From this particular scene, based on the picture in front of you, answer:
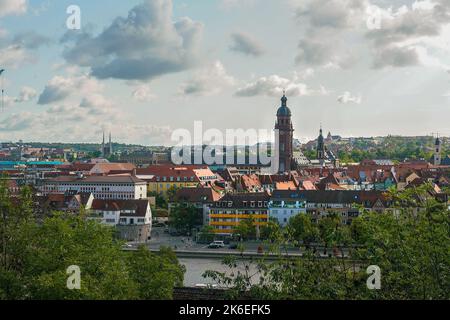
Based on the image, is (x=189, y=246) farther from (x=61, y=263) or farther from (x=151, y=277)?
(x=61, y=263)

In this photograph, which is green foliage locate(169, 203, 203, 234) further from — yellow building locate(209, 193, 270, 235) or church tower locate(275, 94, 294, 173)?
church tower locate(275, 94, 294, 173)

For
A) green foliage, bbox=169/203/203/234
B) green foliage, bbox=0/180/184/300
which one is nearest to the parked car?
green foliage, bbox=169/203/203/234

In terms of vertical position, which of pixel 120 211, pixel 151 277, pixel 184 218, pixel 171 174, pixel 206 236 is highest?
pixel 171 174

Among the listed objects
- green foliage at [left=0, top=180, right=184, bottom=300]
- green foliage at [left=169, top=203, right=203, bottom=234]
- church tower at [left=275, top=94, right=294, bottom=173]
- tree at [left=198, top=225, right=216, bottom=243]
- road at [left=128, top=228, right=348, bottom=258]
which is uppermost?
church tower at [left=275, top=94, right=294, bottom=173]

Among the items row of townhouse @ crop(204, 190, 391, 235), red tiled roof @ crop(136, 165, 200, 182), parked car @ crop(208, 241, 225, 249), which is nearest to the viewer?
parked car @ crop(208, 241, 225, 249)


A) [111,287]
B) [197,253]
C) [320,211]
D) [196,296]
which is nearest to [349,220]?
[320,211]

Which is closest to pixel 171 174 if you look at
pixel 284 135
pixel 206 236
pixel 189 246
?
pixel 284 135

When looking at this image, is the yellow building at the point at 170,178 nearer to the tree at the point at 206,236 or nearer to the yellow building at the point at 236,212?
the yellow building at the point at 236,212
